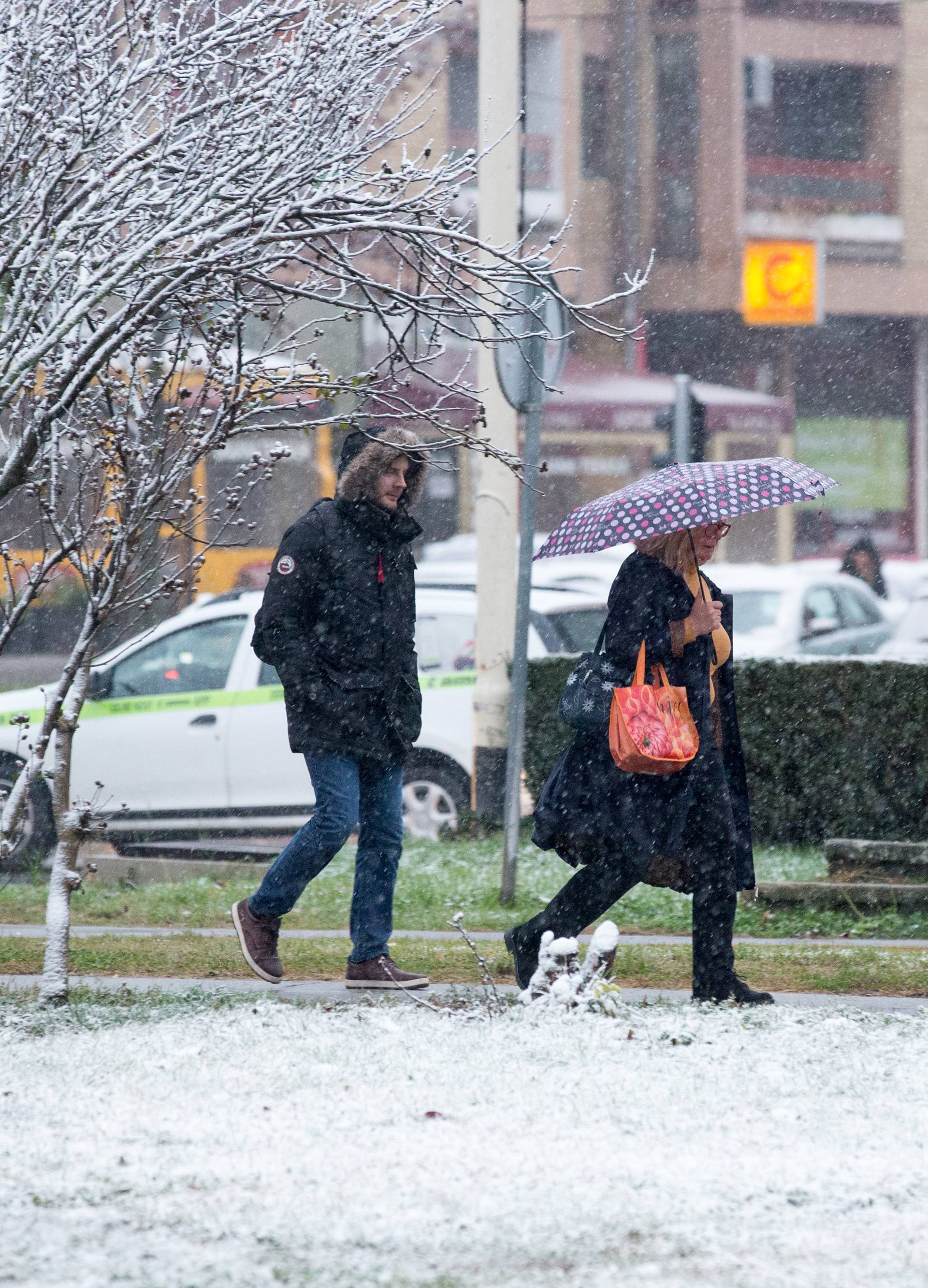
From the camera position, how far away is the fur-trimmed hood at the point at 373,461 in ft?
18.0

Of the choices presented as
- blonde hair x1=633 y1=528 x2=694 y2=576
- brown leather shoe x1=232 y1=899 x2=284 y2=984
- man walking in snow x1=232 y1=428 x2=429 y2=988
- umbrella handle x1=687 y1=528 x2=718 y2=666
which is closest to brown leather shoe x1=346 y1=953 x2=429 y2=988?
man walking in snow x1=232 y1=428 x2=429 y2=988

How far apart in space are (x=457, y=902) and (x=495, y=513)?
286cm

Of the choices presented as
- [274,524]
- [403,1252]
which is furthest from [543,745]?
[274,524]

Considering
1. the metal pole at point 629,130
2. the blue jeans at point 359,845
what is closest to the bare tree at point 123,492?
the blue jeans at point 359,845

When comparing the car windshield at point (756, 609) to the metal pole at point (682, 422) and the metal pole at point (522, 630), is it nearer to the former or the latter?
the metal pole at point (682, 422)

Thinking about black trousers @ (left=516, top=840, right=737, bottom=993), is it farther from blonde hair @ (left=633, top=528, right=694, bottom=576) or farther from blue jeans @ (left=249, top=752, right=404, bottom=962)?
blonde hair @ (left=633, top=528, right=694, bottom=576)

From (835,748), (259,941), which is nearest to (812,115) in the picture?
(835,748)

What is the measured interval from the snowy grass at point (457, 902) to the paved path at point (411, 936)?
9 cm

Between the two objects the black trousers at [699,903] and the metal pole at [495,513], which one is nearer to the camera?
the black trousers at [699,903]

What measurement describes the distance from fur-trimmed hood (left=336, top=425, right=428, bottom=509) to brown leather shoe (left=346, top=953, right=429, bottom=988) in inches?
58.4

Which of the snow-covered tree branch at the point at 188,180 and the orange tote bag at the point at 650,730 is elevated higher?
the snow-covered tree branch at the point at 188,180

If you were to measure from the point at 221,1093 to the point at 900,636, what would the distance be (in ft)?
38.2

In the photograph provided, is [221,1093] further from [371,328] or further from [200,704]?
[371,328]

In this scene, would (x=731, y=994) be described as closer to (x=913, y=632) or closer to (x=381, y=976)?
(x=381, y=976)
